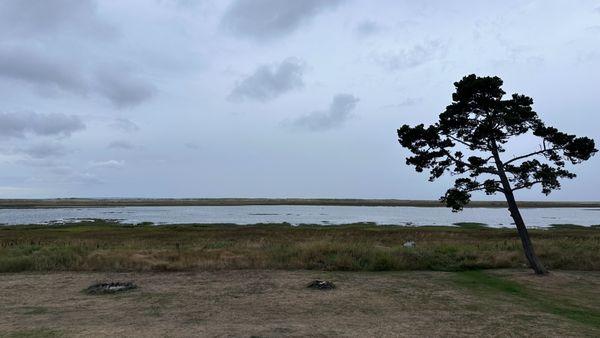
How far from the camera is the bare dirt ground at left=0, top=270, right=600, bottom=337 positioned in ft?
33.8

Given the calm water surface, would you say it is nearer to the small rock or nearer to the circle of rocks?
the small rock

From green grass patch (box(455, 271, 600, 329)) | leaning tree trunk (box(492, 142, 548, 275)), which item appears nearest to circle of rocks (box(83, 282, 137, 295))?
Result: green grass patch (box(455, 271, 600, 329))

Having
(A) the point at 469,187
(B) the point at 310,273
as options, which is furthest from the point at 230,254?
(A) the point at 469,187

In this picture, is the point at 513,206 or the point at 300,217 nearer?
the point at 513,206

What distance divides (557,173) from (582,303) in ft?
20.4

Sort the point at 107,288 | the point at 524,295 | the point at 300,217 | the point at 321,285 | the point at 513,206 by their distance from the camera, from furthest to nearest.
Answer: the point at 300,217 → the point at 513,206 → the point at 321,285 → the point at 107,288 → the point at 524,295

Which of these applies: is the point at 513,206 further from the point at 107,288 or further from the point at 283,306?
the point at 107,288

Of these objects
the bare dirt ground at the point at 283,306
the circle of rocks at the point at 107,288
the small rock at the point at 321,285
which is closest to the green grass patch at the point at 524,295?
the bare dirt ground at the point at 283,306

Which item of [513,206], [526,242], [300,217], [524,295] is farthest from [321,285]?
[300,217]

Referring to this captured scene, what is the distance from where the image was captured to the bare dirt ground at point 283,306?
10.3 m

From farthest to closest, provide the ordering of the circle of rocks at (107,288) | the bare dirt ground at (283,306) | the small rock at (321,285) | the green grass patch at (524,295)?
the small rock at (321,285) < the circle of rocks at (107,288) < the green grass patch at (524,295) < the bare dirt ground at (283,306)

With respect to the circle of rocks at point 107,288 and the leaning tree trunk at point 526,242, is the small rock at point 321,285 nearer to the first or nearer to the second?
the circle of rocks at point 107,288

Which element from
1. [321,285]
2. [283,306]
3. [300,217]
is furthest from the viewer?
[300,217]

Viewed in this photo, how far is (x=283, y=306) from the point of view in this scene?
42.8 feet
